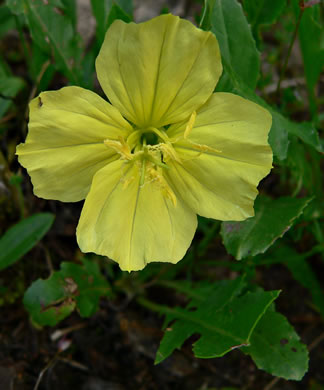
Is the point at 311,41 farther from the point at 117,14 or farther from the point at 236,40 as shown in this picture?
the point at 117,14

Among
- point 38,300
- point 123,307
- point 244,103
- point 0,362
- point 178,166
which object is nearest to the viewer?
point 244,103

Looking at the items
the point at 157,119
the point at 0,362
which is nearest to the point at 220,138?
the point at 157,119

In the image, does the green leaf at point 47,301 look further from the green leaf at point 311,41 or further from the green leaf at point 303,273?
the green leaf at point 311,41

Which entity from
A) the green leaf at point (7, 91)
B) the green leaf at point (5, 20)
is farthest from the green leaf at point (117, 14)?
the green leaf at point (5, 20)

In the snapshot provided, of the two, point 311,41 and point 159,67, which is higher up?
point 159,67

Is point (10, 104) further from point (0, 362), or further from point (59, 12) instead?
point (0, 362)

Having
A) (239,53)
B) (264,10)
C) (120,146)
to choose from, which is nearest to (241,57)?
(239,53)

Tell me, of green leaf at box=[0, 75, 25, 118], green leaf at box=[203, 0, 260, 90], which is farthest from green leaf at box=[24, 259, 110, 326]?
green leaf at box=[203, 0, 260, 90]

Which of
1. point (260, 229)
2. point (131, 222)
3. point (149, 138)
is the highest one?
point (149, 138)
